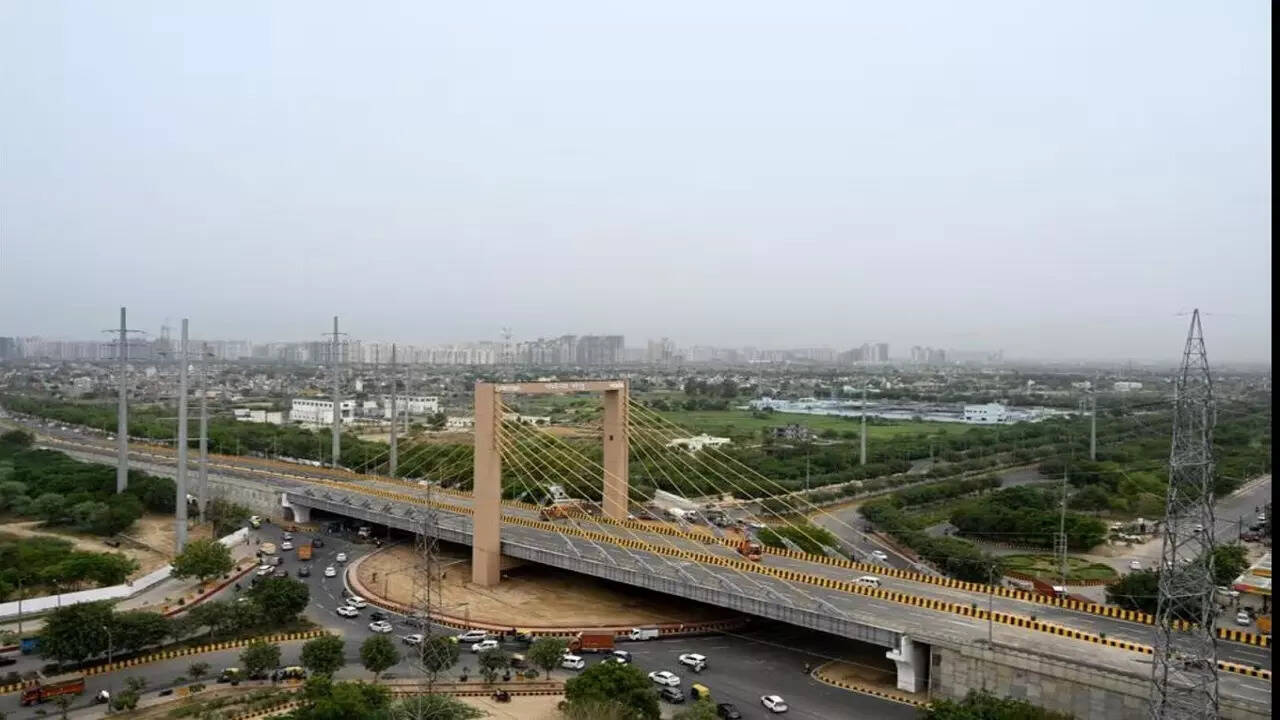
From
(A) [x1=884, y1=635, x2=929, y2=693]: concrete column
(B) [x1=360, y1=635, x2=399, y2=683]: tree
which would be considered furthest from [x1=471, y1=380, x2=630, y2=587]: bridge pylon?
(A) [x1=884, y1=635, x2=929, y2=693]: concrete column

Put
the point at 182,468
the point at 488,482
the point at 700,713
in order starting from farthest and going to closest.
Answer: the point at 182,468 → the point at 488,482 → the point at 700,713

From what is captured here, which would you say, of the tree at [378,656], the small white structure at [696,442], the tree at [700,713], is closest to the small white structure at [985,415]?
the small white structure at [696,442]

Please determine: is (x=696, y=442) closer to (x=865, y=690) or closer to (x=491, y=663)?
(x=865, y=690)

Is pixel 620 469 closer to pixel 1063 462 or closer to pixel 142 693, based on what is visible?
pixel 142 693

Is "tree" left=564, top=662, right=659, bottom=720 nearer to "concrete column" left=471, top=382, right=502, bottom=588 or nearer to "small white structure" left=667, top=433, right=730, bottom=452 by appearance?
"concrete column" left=471, top=382, right=502, bottom=588

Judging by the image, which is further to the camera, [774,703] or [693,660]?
[693,660]

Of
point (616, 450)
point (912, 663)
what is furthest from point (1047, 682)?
point (616, 450)
